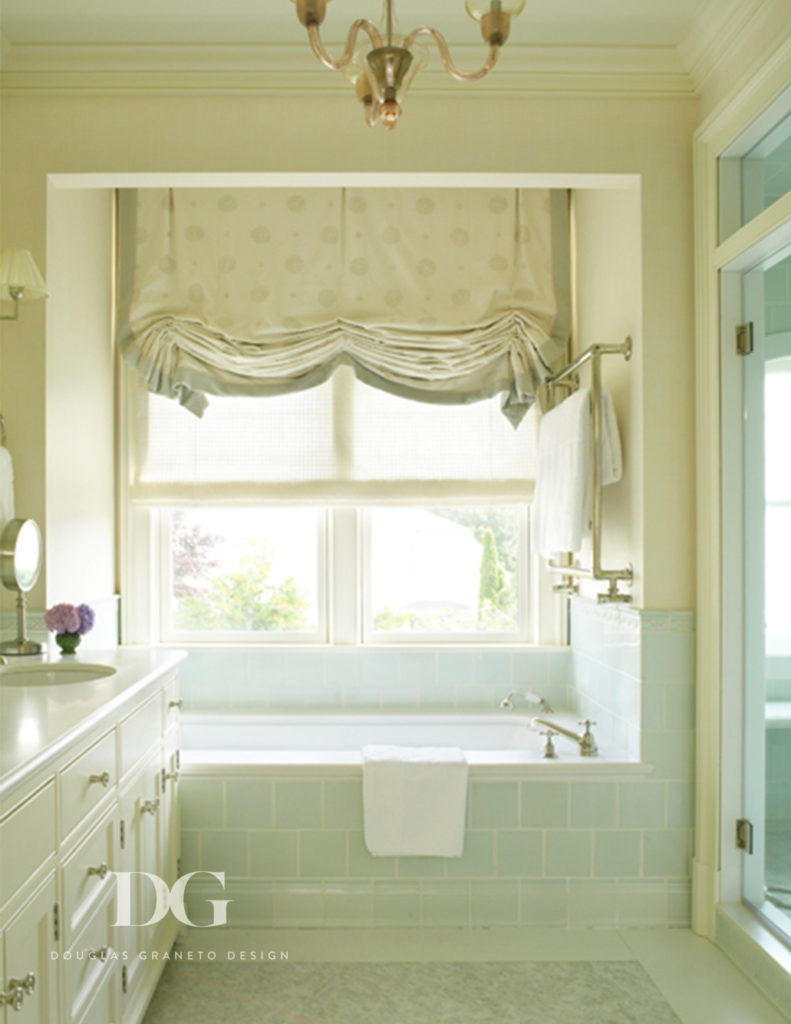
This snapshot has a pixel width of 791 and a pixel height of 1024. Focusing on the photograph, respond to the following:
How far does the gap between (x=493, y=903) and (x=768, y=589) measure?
1.31 m

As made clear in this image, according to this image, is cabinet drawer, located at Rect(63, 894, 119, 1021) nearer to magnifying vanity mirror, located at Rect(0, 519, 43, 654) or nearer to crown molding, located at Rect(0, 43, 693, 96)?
magnifying vanity mirror, located at Rect(0, 519, 43, 654)

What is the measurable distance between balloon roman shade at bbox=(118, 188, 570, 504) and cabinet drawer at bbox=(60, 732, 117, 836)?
179 centimetres

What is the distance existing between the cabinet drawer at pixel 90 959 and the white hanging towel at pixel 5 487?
1.22 meters

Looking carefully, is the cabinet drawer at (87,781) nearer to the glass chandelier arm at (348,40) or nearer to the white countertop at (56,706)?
the white countertop at (56,706)

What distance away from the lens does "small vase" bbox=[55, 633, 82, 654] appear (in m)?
2.45

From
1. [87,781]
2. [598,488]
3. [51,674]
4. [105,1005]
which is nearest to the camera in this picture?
[87,781]

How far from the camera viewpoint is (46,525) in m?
2.70

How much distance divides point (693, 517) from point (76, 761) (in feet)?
6.47

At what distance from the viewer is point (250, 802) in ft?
9.07

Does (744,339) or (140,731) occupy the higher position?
(744,339)

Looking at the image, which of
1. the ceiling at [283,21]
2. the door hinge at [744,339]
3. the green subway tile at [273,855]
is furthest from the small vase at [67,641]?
the door hinge at [744,339]

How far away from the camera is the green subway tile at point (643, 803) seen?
2758 millimetres

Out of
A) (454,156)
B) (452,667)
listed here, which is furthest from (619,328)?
(452,667)

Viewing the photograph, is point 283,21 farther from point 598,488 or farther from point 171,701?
point 171,701
